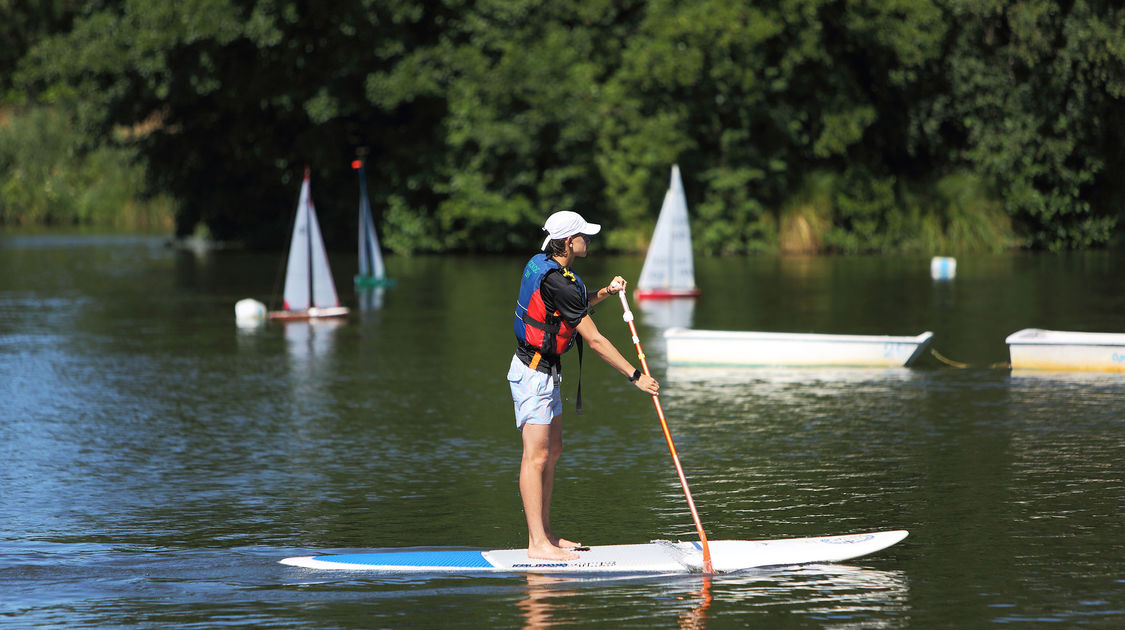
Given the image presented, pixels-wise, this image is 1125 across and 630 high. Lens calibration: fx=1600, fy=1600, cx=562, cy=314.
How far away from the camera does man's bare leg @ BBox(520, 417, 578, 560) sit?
10688mm

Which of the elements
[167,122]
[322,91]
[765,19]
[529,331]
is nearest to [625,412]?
[529,331]

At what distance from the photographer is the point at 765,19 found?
5409 cm

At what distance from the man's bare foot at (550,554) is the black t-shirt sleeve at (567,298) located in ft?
5.15

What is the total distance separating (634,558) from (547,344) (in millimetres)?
1596

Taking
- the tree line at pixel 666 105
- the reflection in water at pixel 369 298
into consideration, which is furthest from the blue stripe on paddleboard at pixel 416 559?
the tree line at pixel 666 105

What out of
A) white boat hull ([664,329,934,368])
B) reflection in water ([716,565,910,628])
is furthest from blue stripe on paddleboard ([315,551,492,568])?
white boat hull ([664,329,934,368])

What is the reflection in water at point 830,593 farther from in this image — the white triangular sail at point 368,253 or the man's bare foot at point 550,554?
the white triangular sail at point 368,253

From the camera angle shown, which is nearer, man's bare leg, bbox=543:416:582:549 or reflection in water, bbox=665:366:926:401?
man's bare leg, bbox=543:416:582:549

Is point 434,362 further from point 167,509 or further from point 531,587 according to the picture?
point 531,587

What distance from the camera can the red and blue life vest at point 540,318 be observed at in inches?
417

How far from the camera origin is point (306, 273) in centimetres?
3250

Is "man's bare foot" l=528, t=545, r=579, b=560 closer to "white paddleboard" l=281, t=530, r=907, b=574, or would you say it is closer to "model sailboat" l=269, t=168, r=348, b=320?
"white paddleboard" l=281, t=530, r=907, b=574

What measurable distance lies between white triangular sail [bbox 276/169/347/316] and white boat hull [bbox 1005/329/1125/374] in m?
15.0

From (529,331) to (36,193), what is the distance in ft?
255
